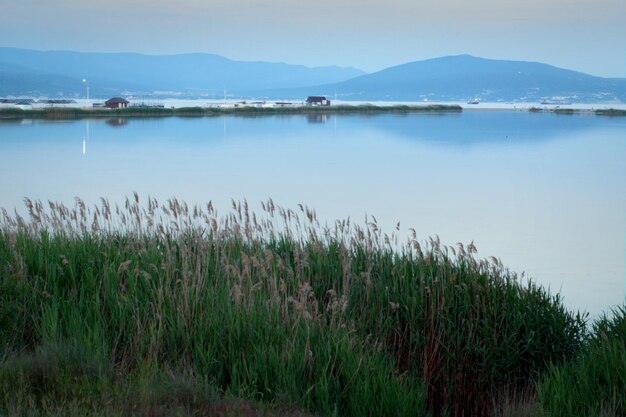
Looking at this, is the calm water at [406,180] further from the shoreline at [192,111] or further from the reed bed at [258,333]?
the shoreline at [192,111]

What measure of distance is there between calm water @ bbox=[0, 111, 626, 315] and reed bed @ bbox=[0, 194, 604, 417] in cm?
492

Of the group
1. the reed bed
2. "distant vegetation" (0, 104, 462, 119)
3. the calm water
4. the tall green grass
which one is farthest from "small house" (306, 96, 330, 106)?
the tall green grass

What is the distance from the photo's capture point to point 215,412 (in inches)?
196

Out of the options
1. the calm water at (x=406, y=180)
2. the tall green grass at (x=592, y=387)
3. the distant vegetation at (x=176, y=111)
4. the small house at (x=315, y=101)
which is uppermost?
the small house at (x=315, y=101)

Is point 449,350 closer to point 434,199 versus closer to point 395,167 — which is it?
point 434,199

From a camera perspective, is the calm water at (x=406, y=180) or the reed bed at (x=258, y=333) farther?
the calm water at (x=406, y=180)

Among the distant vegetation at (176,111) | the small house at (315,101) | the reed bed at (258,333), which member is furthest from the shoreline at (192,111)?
the reed bed at (258,333)

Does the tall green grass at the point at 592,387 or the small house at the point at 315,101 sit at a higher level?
the small house at the point at 315,101

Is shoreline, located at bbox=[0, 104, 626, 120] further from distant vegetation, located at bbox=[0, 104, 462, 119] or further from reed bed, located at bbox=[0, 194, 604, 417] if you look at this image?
reed bed, located at bbox=[0, 194, 604, 417]

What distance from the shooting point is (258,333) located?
6.25 meters

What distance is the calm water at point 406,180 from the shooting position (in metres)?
17.8

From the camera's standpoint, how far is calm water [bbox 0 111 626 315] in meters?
17.8

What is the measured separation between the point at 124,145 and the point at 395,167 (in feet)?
59.8

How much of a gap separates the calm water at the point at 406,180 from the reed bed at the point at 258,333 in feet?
16.1
